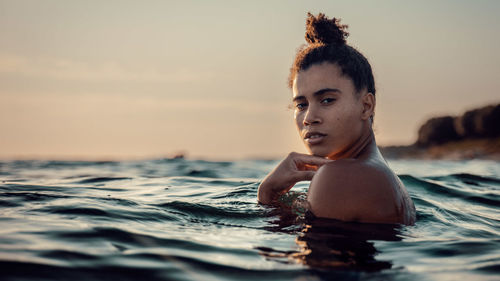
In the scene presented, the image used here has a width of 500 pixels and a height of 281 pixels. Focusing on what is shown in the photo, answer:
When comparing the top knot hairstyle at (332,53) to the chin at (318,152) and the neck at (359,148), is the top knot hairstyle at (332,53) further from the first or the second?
the chin at (318,152)

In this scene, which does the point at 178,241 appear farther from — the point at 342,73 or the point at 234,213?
the point at 342,73

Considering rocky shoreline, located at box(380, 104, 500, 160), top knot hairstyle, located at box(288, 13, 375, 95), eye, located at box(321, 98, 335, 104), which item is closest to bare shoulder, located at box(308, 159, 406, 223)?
eye, located at box(321, 98, 335, 104)

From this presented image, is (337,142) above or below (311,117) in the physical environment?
below

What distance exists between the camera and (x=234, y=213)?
4.43m

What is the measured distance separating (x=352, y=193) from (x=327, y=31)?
1802mm

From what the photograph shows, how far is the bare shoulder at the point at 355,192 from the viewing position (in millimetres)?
3324

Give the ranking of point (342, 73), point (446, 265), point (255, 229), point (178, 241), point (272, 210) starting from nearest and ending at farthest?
point (446, 265) < point (178, 241) < point (255, 229) < point (342, 73) < point (272, 210)

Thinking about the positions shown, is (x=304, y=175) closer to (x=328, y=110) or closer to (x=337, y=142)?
(x=337, y=142)

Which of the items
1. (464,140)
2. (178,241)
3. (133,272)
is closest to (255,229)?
(178,241)

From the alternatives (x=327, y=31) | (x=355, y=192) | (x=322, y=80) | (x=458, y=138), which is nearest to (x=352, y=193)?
(x=355, y=192)

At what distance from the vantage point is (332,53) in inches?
165

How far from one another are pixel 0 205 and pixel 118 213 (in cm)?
123

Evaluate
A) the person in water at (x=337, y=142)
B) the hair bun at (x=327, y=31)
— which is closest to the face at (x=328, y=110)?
the person in water at (x=337, y=142)

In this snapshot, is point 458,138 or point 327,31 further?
point 458,138
